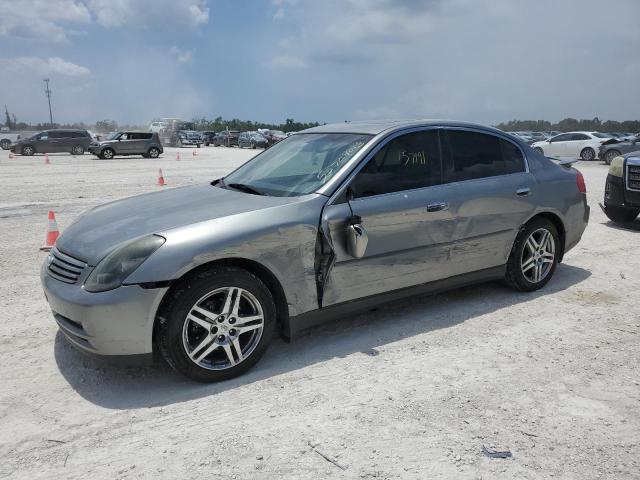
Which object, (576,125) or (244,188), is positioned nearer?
(244,188)

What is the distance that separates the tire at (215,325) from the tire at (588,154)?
25.5 metres

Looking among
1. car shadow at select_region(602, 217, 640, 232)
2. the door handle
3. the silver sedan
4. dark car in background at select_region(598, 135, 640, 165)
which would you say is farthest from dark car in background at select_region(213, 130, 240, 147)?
the door handle

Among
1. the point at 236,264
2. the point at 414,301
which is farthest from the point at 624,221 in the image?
the point at 236,264

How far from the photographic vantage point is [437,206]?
4266mm

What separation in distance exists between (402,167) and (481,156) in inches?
37.8

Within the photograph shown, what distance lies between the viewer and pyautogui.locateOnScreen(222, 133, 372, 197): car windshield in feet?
13.1

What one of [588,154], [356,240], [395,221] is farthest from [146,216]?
[588,154]

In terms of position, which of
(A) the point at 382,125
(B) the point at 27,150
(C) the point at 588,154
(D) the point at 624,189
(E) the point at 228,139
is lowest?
(D) the point at 624,189

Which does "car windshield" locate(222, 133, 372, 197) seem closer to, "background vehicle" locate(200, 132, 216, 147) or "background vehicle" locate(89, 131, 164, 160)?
"background vehicle" locate(89, 131, 164, 160)

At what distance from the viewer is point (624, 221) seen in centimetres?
849

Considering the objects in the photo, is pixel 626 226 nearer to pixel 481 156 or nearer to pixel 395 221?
pixel 481 156

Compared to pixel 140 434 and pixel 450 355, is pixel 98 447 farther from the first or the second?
pixel 450 355

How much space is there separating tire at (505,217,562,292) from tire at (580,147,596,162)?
74.1ft

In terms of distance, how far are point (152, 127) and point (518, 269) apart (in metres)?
53.5
